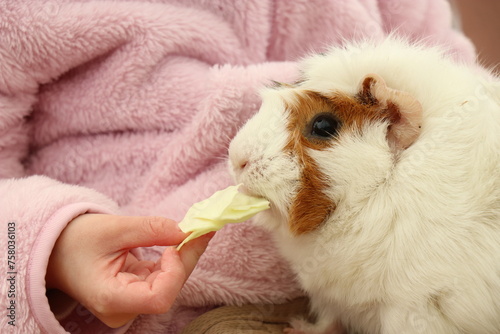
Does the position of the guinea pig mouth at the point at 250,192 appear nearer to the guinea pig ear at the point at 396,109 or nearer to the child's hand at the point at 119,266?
the child's hand at the point at 119,266

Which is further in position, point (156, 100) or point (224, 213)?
point (156, 100)

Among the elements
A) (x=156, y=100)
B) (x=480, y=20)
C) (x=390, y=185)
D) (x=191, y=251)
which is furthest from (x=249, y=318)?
(x=480, y=20)

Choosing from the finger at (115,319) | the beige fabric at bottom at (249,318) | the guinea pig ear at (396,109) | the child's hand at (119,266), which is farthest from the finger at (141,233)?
the guinea pig ear at (396,109)

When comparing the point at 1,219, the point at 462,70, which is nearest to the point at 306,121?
the point at 462,70

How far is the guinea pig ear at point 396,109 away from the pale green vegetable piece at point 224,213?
0.24m

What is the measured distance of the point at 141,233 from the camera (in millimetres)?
765

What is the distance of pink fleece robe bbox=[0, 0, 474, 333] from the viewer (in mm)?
1004

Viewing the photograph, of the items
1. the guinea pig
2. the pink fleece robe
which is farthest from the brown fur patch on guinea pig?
the pink fleece robe

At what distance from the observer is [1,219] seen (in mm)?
904

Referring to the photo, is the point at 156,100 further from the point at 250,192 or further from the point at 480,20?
the point at 480,20

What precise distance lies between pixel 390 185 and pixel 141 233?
0.42 metres

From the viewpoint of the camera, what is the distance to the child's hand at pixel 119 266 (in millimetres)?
729

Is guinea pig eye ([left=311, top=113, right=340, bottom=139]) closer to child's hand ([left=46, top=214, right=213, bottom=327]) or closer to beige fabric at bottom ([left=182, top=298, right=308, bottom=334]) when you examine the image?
child's hand ([left=46, top=214, right=213, bottom=327])

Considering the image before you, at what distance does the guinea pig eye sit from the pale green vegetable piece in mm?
141
